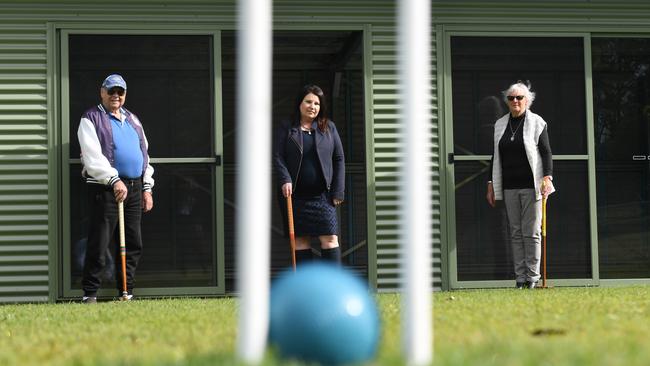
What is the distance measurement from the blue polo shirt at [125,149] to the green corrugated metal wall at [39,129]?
0.80 metres

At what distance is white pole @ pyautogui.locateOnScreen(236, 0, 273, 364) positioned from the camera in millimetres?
3043

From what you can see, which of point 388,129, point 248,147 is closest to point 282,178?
point 388,129

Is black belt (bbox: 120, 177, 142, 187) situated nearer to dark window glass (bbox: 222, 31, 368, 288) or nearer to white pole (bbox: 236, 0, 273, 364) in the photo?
dark window glass (bbox: 222, 31, 368, 288)

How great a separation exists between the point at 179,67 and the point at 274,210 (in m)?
3.89

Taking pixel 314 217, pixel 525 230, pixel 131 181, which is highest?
pixel 131 181

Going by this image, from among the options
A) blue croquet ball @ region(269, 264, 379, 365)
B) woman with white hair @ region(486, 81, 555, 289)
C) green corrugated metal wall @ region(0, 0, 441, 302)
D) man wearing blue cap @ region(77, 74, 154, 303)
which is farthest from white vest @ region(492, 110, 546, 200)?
blue croquet ball @ region(269, 264, 379, 365)

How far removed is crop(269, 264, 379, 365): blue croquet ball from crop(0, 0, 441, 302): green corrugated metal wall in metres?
5.34

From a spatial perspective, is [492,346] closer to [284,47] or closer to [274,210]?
[284,47]

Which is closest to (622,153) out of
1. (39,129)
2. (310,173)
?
(310,173)

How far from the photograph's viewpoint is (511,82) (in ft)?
30.4

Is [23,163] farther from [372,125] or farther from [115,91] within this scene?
[372,125]

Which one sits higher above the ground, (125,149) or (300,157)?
(125,149)

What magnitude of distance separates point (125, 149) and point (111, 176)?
0.97 feet

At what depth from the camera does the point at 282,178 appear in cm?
751
